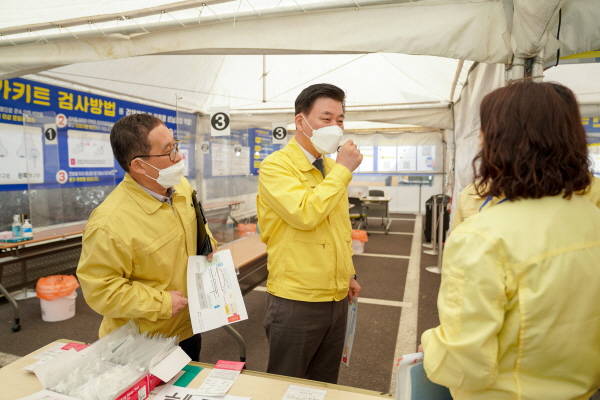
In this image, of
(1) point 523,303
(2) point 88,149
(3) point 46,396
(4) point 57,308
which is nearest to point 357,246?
(4) point 57,308

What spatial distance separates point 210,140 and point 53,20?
4552 mm

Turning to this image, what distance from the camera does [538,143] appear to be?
73cm

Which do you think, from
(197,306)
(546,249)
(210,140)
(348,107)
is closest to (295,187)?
(197,306)

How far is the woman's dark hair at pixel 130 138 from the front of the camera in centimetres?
139

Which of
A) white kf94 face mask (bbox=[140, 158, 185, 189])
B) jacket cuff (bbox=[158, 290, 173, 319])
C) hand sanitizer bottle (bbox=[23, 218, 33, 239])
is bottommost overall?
hand sanitizer bottle (bbox=[23, 218, 33, 239])

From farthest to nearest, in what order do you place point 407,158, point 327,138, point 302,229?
1. point 407,158
2. point 327,138
3. point 302,229

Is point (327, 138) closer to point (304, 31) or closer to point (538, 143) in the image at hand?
point (304, 31)

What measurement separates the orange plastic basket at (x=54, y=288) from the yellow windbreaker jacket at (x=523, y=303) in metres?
3.99

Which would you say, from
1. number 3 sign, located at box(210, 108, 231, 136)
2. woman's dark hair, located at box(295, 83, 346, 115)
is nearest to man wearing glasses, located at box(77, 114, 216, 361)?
woman's dark hair, located at box(295, 83, 346, 115)

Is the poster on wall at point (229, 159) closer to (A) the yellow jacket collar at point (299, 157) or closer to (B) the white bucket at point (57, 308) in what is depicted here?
(B) the white bucket at point (57, 308)

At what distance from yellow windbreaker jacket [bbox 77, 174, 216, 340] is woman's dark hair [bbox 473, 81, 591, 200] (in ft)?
3.82

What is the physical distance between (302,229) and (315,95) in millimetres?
606

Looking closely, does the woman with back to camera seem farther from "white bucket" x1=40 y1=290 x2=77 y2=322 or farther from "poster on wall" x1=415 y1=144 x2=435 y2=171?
"poster on wall" x1=415 y1=144 x2=435 y2=171

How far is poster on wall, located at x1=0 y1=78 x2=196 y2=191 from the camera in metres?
4.43
